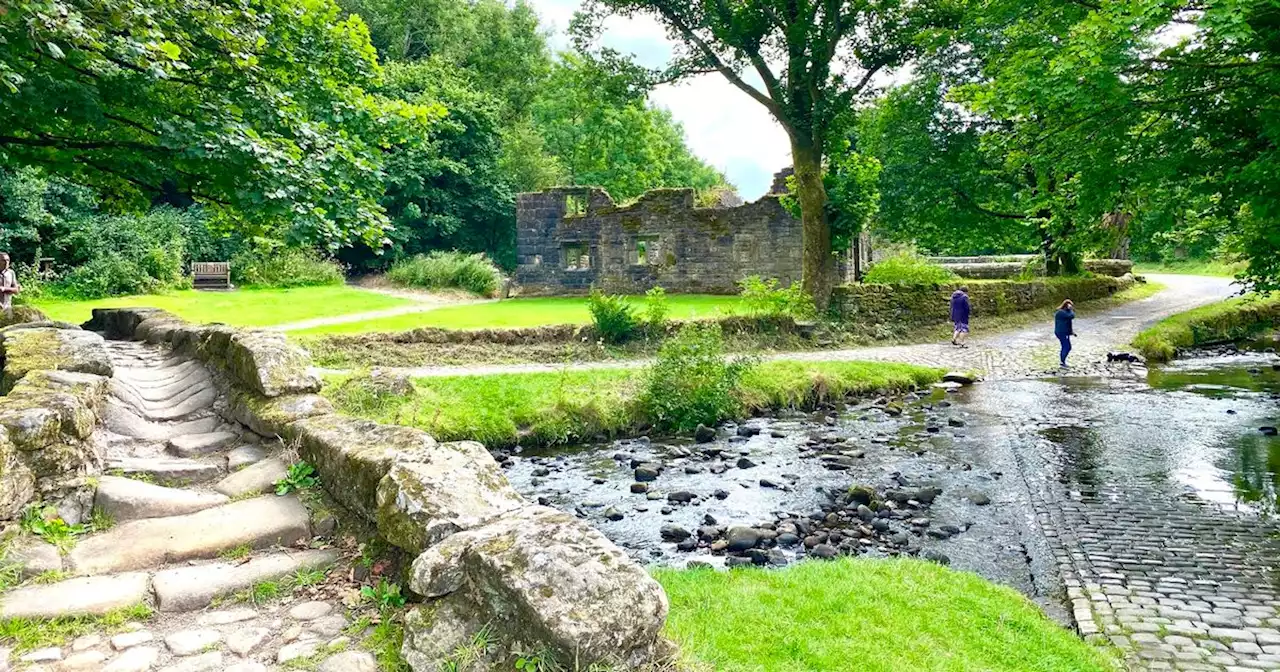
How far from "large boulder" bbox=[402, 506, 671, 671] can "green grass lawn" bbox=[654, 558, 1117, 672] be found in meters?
1.20

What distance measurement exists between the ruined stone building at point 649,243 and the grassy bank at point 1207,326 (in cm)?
1027

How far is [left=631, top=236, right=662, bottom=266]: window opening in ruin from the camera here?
3162cm

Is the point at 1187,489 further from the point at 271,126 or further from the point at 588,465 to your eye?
the point at 271,126

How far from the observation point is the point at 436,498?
331 cm

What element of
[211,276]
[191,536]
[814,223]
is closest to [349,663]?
[191,536]

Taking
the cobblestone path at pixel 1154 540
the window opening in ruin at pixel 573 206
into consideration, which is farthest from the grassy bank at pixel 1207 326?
the window opening in ruin at pixel 573 206

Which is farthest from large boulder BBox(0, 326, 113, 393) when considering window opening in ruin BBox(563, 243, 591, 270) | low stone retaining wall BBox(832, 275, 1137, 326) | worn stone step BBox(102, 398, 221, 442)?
window opening in ruin BBox(563, 243, 591, 270)

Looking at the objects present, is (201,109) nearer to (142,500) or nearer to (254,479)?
(254,479)

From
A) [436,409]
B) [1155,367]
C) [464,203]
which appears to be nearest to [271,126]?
[436,409]

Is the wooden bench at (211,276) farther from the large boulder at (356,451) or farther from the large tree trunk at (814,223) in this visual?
the large boulder at (356,451)

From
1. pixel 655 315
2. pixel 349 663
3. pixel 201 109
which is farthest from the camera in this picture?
pixel 655 315

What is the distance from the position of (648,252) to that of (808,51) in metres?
12.9

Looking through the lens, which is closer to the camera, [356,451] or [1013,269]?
[356,451]

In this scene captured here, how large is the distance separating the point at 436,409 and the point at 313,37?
20.8ft
